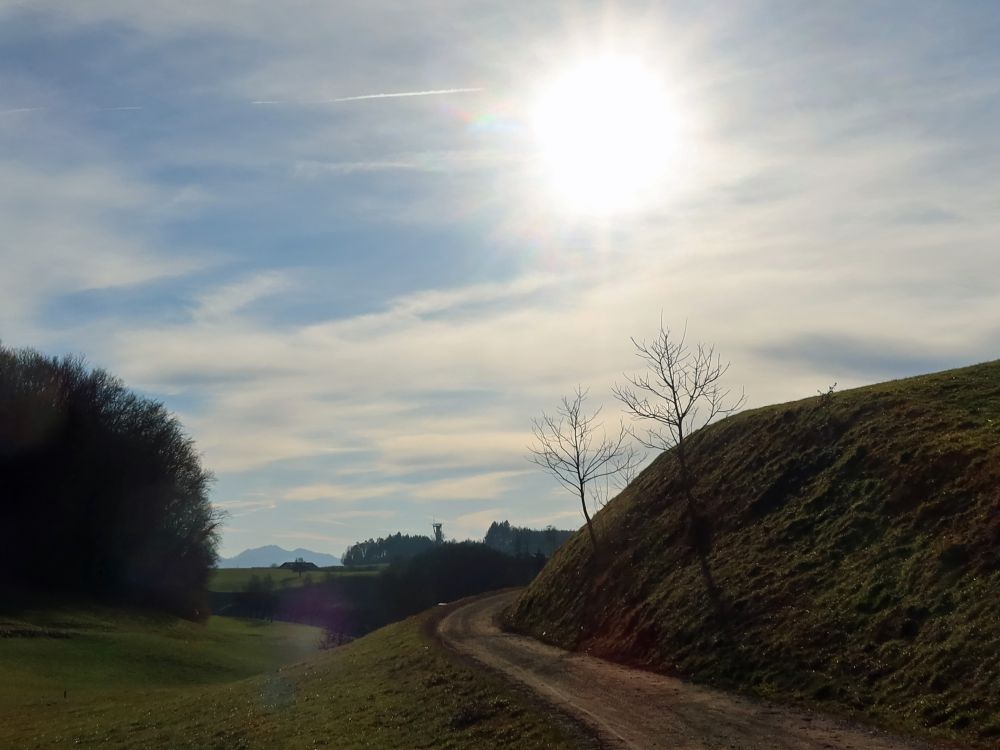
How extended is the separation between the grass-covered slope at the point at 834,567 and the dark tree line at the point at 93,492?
183 feet

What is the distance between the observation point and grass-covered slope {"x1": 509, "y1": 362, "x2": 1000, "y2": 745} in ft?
62.8

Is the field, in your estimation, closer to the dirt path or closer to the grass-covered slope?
the grass-covered slope

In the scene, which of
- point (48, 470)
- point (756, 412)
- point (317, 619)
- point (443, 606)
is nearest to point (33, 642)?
point (443, 606)

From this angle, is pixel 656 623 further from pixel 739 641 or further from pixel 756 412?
pixel 756 412

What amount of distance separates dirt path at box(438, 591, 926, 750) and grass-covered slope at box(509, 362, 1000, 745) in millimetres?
933

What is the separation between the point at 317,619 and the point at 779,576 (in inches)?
4240

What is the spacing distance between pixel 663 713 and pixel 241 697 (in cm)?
1903

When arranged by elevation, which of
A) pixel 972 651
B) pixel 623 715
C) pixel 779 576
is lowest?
pixel 623 715

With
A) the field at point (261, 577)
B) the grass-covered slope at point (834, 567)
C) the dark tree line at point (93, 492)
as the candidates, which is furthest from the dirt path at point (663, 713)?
the field at point (261, 577)

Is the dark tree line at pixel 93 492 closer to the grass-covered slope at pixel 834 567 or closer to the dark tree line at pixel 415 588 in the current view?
the dark tree line at pixel 415 588

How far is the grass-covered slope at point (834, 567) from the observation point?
19156 millimetres

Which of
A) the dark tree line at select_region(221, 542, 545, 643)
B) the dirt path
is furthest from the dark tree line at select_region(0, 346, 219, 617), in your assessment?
the dirt path

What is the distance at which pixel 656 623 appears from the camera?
29.0 metres

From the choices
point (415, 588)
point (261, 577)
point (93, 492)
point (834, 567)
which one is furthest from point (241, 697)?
point (261, 577)
